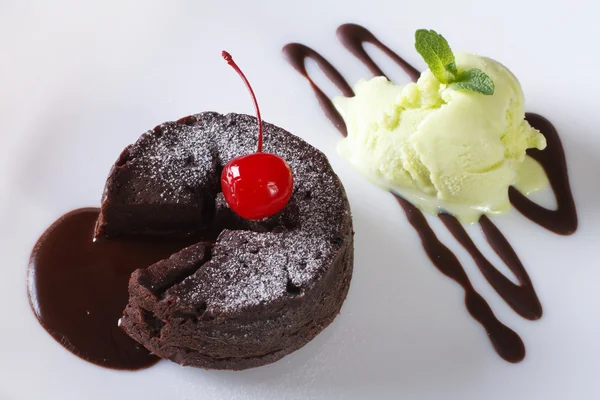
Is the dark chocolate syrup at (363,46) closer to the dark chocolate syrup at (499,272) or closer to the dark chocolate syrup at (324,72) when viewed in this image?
the dark chocolate syrup at (324,72)

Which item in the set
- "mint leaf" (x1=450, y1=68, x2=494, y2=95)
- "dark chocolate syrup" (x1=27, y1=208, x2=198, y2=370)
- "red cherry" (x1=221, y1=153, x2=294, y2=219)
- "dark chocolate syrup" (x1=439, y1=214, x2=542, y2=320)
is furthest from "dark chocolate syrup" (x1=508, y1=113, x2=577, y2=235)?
"dark chocolate syrup" (x1=27, y1=208, x2=198, y2=370)

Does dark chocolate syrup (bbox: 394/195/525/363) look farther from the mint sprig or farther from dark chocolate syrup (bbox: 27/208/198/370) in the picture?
dark chocolate syrup (bbox: 27/208/198/370)

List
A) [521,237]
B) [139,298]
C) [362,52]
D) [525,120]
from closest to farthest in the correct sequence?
[139,298], [521,237], [525,120], [362,52]

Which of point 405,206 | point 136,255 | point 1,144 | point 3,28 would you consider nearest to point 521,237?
point 405,206

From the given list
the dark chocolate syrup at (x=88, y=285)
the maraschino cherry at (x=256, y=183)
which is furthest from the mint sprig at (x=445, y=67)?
the dark chocolate syrup at (x=88, y=285)

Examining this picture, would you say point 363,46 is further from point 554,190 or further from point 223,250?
point 223,250

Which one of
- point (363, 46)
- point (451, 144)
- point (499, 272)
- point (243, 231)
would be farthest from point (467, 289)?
point (363, 46)

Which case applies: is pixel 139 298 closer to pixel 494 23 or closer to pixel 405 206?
pixel 405 206
